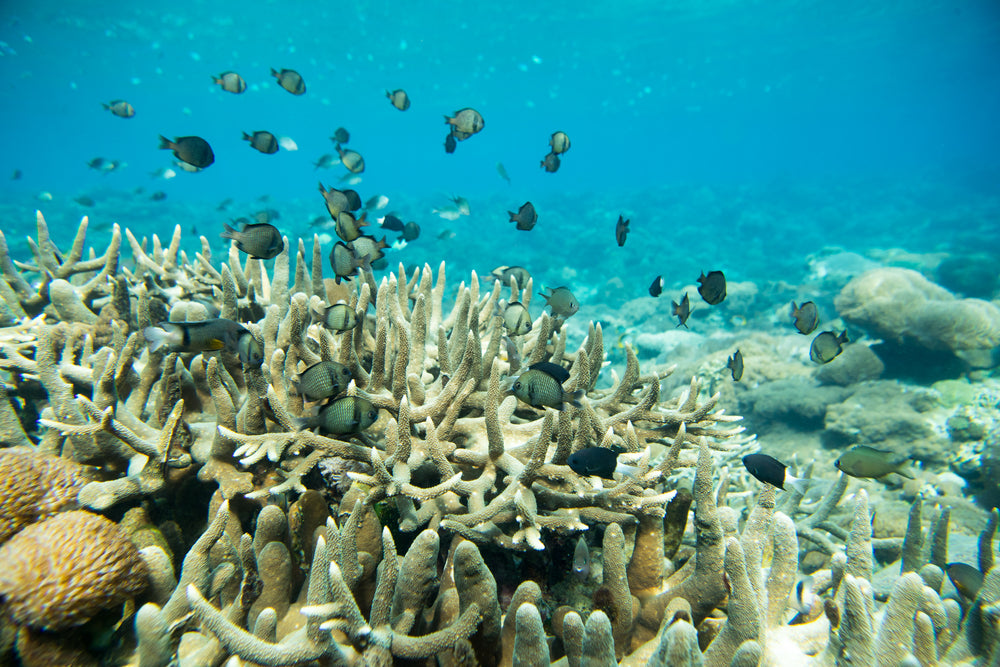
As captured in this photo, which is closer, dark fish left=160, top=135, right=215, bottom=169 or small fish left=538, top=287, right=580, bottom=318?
small fish left=538, top=287, right=580, bottom=318

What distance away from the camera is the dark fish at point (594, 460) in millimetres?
2098

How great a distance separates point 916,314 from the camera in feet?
30.0

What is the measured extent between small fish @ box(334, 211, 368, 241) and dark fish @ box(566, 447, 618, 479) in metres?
3.12

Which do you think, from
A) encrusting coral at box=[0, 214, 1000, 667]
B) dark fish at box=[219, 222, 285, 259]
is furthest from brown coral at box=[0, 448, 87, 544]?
dark fish at box=[219, 222, 285, 259]

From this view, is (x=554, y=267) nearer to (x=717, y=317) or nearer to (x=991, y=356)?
(x=717, y=317)

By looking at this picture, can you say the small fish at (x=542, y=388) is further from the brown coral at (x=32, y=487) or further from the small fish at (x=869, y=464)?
the small fish at (x=869, y=464)

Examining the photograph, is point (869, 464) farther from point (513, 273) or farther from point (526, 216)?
point (526, 216)

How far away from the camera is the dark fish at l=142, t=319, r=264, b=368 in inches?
85.4

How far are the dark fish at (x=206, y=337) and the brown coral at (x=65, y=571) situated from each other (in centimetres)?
92

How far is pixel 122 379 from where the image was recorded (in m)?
2.76

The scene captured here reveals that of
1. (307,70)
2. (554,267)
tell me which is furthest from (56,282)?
(307,70)

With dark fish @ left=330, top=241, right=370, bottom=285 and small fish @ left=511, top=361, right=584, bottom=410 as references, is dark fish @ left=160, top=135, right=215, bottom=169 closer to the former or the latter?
dark fish @ left=330, top=241, right=370, bottom=285

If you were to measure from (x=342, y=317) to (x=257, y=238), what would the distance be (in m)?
0.97

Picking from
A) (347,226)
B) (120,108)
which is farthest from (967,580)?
(120,108)
